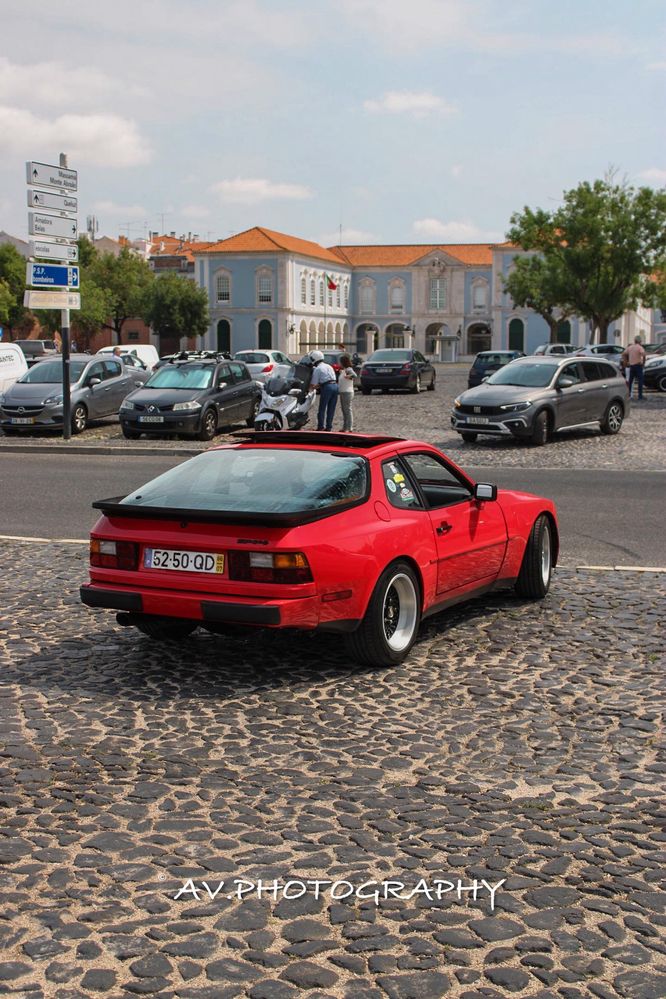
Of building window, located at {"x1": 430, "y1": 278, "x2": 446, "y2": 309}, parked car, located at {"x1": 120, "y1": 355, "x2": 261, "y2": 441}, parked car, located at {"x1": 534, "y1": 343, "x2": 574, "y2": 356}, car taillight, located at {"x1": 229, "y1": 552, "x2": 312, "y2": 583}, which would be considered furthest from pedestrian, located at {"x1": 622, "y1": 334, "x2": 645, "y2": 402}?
building window, located at {"x1": 430, "y1": 278, "x2": 446, "y2": 309}

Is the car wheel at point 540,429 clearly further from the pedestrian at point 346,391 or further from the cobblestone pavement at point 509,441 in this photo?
the pedestrian at point 346,391

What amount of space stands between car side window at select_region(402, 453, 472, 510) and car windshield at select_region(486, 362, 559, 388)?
15.0m

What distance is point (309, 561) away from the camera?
6.02 m

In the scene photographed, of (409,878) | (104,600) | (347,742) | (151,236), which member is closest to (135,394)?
(104,600)

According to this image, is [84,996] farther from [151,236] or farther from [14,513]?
[151,236]

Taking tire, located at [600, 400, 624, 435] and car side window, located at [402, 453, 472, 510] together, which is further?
tire, located at [600, 400, 624, 435]

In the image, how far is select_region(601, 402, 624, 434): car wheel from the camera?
78.7 feet

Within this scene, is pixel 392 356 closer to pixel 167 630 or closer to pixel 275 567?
pixel 167 630

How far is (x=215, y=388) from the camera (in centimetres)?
2409

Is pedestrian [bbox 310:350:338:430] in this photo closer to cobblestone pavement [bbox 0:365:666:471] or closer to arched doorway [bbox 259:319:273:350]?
cobblestone pavement [bbox 0:365:666:471]

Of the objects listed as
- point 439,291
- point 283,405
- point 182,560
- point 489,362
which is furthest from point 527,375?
point 439,291

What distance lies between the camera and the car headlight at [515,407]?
21.5 meters

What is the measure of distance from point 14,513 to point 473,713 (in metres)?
8.45

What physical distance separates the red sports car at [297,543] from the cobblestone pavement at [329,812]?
14.5 inches
